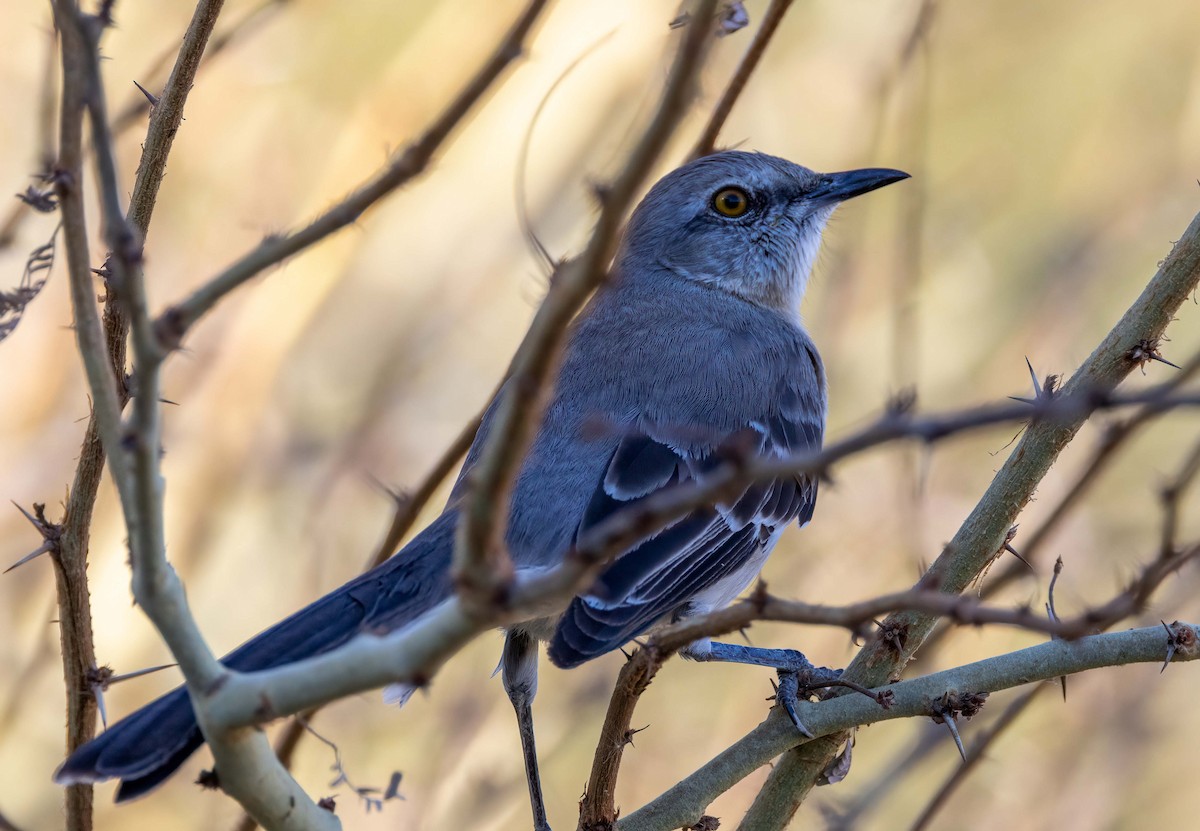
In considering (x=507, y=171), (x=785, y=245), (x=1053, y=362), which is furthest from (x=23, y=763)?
(x=1053, y=362)

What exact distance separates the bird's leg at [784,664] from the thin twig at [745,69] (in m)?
1.45

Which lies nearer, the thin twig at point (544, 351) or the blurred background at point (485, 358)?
the thin twig at point (544, 351)

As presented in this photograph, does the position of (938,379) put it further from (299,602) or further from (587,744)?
(299,602)

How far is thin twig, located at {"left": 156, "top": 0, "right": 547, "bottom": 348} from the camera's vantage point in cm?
169

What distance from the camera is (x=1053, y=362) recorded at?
22.0 ft

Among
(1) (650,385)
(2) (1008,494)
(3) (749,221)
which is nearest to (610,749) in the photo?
(2) (1008,494)

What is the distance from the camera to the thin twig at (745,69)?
312 cm

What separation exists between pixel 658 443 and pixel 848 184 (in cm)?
167

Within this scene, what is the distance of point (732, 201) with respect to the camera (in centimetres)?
512

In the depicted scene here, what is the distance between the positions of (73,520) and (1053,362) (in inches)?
213

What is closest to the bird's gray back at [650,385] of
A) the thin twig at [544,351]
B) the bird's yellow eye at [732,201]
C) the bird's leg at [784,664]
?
the bird's yellow eye at [732,201]

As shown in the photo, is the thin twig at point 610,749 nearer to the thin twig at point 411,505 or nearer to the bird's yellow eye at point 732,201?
the thin twig at point 411,505

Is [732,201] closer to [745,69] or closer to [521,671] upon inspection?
[745,69]

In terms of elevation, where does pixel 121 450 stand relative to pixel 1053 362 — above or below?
below
